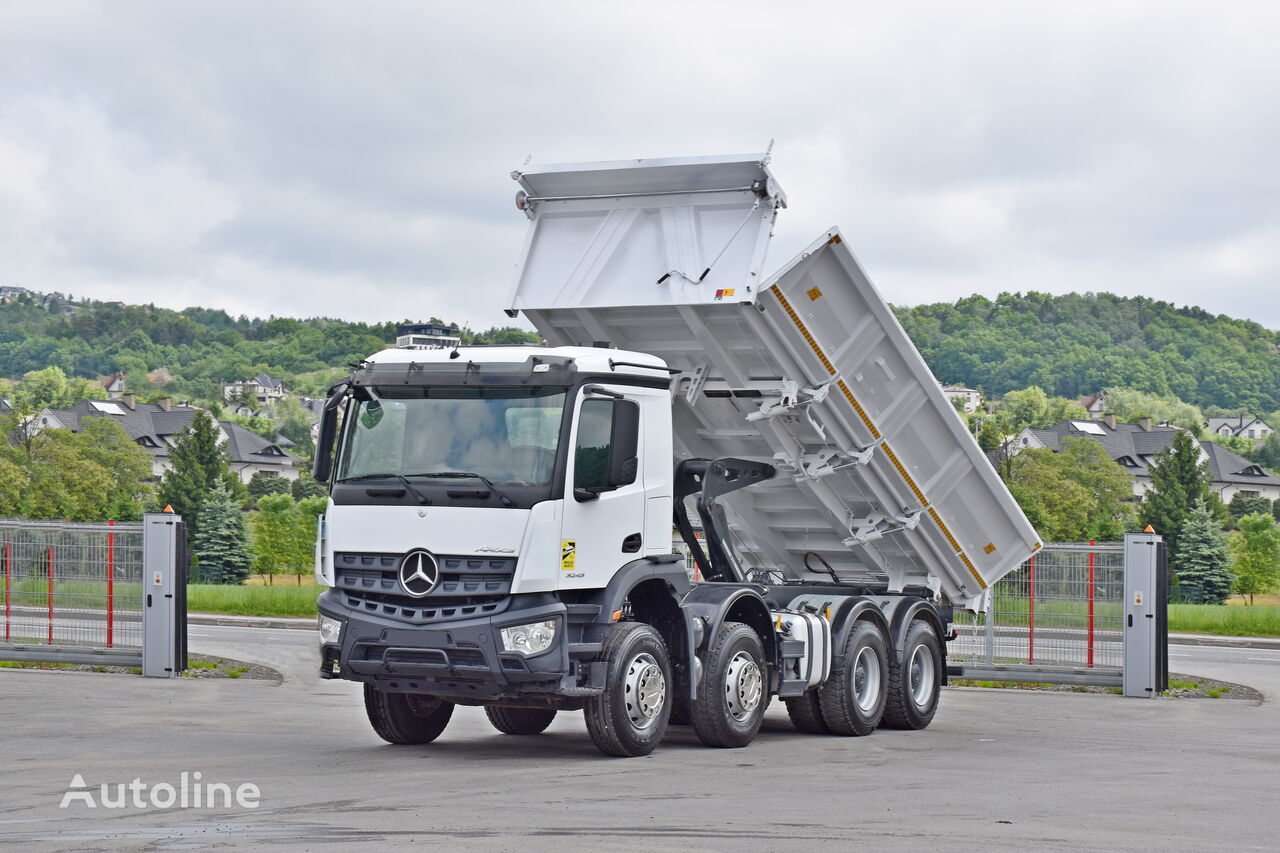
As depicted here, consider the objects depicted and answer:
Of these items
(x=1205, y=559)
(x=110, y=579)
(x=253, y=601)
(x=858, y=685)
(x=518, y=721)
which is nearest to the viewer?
(x=518, y=721)

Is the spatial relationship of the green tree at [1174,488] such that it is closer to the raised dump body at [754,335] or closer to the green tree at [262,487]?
the raised dump body at [754,335]

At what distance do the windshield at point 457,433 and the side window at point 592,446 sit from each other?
19cm

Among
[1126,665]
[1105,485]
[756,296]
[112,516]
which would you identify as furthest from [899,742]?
[1105,485]

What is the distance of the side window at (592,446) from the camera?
10.4 meters

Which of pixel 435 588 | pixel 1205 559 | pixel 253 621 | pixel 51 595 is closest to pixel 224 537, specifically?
pixel 253 621

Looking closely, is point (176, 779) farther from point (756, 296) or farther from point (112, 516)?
point (112, 516)

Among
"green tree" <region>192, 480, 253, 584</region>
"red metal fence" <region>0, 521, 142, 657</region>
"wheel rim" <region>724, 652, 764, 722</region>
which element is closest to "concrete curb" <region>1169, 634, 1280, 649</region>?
"wheel rim" <region>724, 652, 764, 722</region>

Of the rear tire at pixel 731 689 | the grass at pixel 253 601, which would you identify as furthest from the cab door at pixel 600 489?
the grass at pixel 253 601

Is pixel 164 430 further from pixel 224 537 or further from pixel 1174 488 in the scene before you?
pixel 1174 488

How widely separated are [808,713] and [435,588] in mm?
4323

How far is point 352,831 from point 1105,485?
273 feet

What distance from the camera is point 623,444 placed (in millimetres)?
10703

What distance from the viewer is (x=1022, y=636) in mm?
18938

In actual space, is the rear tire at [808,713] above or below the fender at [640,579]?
below
